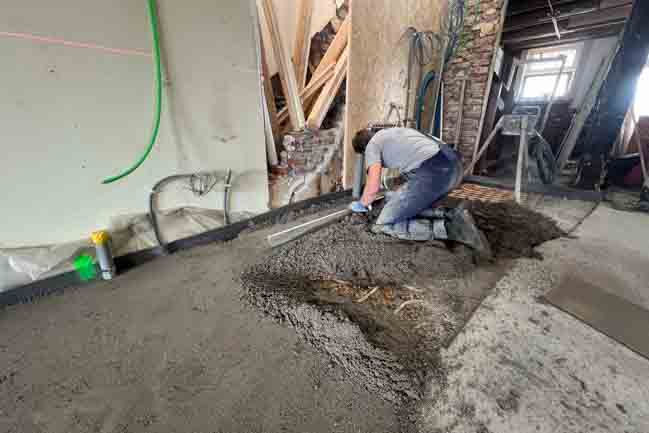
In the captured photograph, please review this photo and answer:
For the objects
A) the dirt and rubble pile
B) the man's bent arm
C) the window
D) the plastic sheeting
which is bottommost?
the dirt and rubble pile

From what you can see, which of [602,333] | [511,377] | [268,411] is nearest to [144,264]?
[268,411]

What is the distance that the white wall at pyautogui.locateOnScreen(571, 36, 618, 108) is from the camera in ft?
18.9

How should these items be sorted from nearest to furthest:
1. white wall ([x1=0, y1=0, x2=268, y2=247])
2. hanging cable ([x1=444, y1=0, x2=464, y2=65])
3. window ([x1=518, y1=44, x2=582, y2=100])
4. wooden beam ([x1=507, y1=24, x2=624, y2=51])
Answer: white wall ([x1=0, y1=0, x2=268, y2=247]) < hanging cable ([x1=444, y1=0, x2=464, y2=65]) < wooden beam ([x1=507, y1=24, x2=624, y2=51]) < window ([x1=518, y1=44, x2=582, y2=100])

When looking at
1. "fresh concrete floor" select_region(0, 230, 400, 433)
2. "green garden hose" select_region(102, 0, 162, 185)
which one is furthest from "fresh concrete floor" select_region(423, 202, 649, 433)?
"green garden hose" select_region(102, 0, 162, 185)

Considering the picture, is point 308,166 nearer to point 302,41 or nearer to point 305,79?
point 305,79

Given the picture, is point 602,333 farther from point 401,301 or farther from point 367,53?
point 367,53

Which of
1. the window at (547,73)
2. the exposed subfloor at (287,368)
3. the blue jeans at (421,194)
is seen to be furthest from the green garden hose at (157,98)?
the window at (547,73)

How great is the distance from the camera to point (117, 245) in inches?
65.4

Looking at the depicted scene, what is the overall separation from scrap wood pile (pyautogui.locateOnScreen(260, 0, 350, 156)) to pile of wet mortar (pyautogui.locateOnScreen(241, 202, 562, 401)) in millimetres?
1130

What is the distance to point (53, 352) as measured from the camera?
1.09m

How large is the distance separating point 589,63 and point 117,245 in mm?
9177

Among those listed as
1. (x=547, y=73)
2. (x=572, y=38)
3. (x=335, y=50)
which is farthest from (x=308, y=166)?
(x=547, y=73)

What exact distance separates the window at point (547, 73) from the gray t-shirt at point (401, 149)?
20.5 feet

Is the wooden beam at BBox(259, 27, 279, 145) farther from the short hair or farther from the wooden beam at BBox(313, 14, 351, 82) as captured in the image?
the short hair
